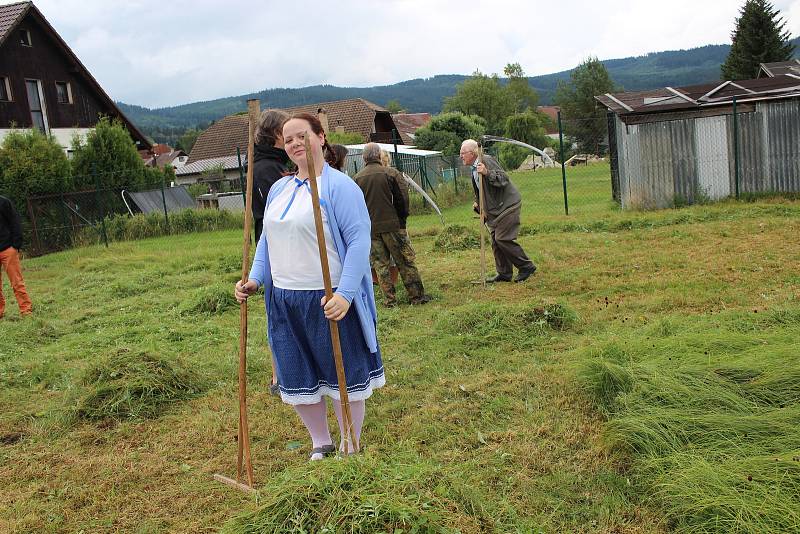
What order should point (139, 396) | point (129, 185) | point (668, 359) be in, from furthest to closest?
point (129, 185) → point (139, 396) → point (668, 359)

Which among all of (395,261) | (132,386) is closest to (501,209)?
(395,261)

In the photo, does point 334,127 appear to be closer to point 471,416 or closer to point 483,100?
point 483,100

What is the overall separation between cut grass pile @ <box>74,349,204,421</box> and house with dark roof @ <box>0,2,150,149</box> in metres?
20.9

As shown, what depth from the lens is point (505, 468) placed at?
372 centimetres

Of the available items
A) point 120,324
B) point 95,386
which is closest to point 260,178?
point 95,386

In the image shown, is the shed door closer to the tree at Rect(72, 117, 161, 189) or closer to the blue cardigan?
the blue cardigan

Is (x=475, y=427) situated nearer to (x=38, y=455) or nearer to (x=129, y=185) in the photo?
(x=38, y=455)

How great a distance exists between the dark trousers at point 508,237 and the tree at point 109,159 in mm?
14863

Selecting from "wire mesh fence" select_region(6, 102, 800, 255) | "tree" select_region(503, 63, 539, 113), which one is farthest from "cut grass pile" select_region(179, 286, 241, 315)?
"tree" select_region(503, 63, 539, 113)

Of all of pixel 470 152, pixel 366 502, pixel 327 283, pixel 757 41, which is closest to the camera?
pixel 366 502

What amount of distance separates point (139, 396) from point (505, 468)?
2.94 meters

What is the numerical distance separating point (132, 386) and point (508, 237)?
4.84 metres

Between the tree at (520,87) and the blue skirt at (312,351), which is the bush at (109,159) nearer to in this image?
the blue skirt at (312,351)

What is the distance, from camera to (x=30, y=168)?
17.8m
